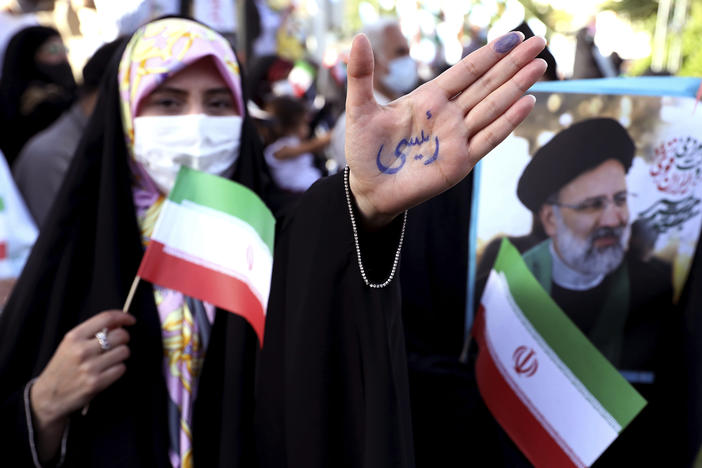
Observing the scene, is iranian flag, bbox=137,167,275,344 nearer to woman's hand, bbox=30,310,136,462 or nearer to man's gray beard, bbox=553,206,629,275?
woman's hand, bbox=30,310,136,462

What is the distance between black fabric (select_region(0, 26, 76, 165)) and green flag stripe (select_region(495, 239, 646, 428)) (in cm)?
337

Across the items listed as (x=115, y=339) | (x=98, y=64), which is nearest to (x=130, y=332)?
(x=115, y=339)

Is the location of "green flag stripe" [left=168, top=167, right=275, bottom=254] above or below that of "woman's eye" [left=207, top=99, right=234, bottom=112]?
below

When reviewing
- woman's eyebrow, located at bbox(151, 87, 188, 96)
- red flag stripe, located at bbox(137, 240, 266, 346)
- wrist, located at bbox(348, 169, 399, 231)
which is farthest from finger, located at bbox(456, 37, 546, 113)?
woman's eyebrow, located at bbox(151, 87, 188, 96)

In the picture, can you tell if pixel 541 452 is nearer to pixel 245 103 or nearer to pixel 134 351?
pixel 134 351

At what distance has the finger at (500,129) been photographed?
1.06 m

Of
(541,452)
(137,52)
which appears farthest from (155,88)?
(541,452)

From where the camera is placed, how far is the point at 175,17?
193cm

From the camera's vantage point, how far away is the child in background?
204 inches

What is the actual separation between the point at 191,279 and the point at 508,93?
0.88 metres

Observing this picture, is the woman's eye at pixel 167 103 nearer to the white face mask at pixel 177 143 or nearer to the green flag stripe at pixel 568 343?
the white face mask at pixel 177 143

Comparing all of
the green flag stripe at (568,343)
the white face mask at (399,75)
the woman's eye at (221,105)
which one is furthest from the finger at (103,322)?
the white face mask at (399,75)

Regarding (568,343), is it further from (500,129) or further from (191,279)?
(191,279)

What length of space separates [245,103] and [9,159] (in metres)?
2.59
